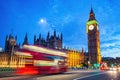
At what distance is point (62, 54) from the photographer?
26422 millimetres

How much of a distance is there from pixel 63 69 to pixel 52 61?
3.77m

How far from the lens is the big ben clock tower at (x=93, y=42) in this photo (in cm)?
12100

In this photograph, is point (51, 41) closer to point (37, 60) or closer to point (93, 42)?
point (93, 42)

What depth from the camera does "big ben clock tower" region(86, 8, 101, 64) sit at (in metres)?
121

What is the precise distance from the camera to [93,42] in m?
124

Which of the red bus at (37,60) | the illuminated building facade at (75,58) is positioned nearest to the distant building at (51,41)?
the illuminated building facade at (75,58)

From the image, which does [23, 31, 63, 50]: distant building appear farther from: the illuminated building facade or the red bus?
the red bus

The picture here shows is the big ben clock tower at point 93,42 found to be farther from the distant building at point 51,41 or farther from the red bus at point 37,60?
the red bus at point 37,60

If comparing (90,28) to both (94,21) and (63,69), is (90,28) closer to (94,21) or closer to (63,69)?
(94,21)

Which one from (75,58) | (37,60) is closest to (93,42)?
(75,58)

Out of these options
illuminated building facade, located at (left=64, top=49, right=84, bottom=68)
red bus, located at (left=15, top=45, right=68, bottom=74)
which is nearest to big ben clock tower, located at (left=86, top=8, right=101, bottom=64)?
illuminated building facade, located at (left=64, top=49, right=84, bottom=68)

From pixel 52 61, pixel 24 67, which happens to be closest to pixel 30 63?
pixel 24 67

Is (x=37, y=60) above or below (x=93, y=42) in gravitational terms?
below

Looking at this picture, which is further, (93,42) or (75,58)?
(75,58)
